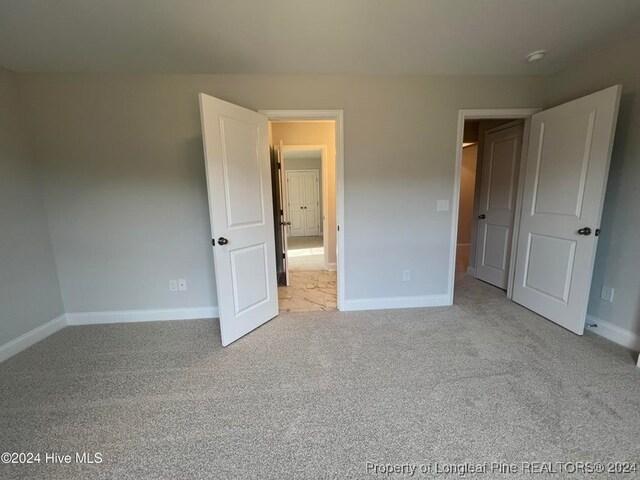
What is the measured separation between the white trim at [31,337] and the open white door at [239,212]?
5.52ft

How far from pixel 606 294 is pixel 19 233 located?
497cm

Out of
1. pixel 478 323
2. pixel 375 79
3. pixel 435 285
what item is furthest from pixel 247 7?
pixel 478 323

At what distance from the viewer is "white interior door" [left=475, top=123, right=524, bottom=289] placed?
304 cm

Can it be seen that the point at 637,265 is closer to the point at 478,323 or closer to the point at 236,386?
the point at 478,323

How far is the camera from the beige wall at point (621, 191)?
75.9 inches

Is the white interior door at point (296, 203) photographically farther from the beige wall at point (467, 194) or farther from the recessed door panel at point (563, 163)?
the recessed door panel at point (563, 163)

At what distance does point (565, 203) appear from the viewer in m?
2.23

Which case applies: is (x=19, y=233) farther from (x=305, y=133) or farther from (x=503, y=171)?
(x=503, y=171)

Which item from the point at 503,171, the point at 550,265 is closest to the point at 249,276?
the point at 550,265

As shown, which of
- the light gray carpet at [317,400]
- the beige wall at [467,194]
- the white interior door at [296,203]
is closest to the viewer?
the light gray carpet at [317,400]

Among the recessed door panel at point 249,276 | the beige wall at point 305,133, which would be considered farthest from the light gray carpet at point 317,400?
the beige wall at point 305,133

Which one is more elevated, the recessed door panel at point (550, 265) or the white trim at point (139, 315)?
the recessed door panel at point (550, 265)

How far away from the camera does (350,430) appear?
4.43 feet

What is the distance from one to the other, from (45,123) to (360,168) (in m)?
2.89
